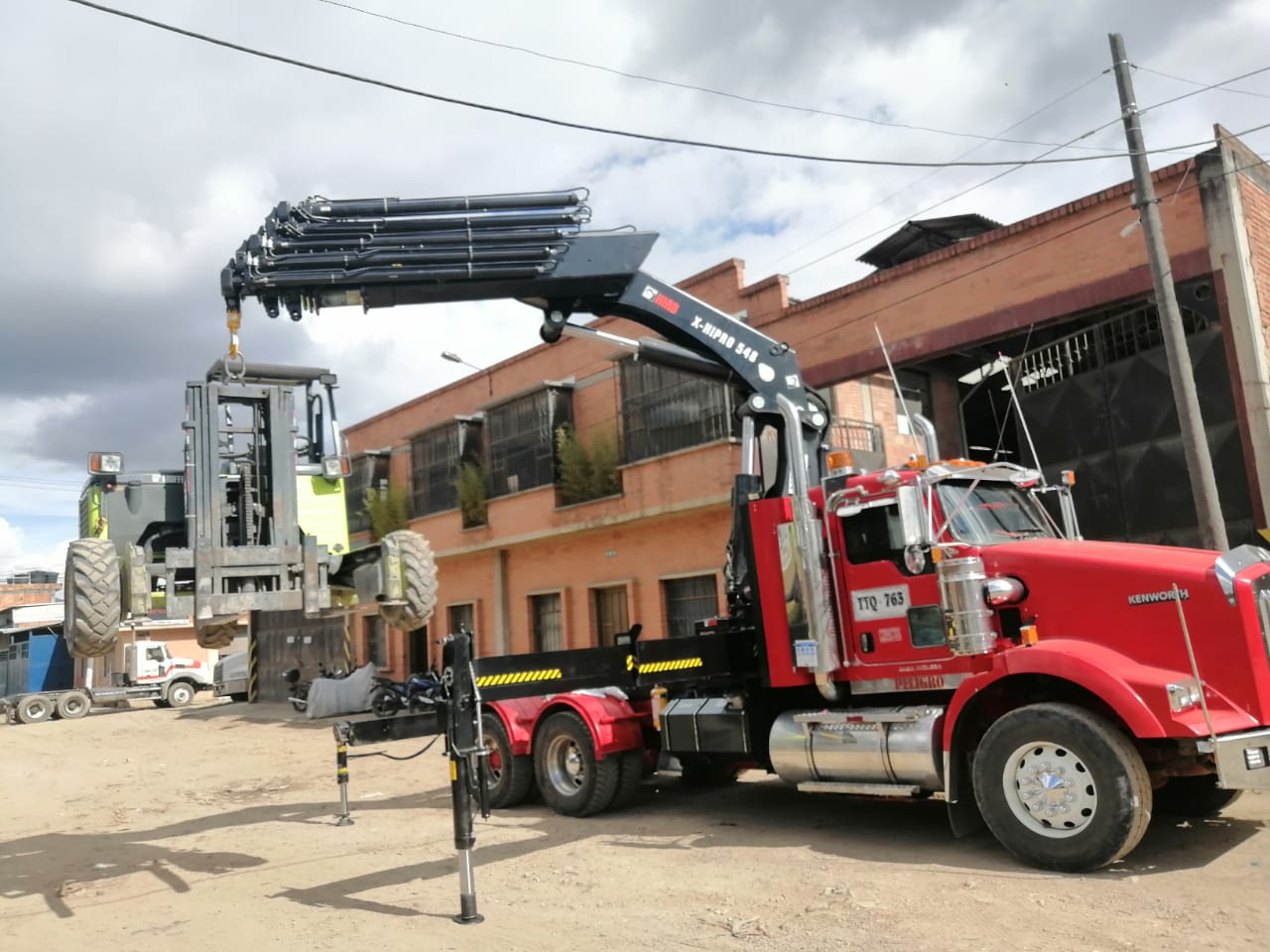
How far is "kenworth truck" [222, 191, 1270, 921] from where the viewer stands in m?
6.59

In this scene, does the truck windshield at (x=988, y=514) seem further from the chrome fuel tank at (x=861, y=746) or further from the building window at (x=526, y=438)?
the building window at (x=526, y=438)

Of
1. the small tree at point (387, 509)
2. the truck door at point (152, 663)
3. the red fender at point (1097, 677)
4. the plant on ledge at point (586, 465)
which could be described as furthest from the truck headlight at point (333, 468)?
the truck door at point (152, 663)

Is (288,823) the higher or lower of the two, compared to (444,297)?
lower

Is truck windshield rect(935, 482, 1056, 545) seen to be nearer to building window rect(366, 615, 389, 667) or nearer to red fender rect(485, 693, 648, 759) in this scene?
red fender rect(485, 693, 648, 759)

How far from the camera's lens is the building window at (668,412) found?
17.4 meters

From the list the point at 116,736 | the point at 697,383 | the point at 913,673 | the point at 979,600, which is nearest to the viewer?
the point at 979,600

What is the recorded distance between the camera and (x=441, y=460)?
2555 cm

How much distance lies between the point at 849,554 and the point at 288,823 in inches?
247

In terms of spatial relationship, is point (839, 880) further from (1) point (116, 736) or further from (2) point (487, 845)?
(1) point (116, 736)

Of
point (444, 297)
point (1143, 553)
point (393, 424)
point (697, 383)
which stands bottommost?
point (1143, 553)

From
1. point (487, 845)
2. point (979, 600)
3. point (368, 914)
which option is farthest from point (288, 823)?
point (979, 600)

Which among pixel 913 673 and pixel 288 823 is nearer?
pixel 913 673

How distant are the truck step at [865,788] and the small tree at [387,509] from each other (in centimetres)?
2007

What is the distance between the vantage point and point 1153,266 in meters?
10.4
